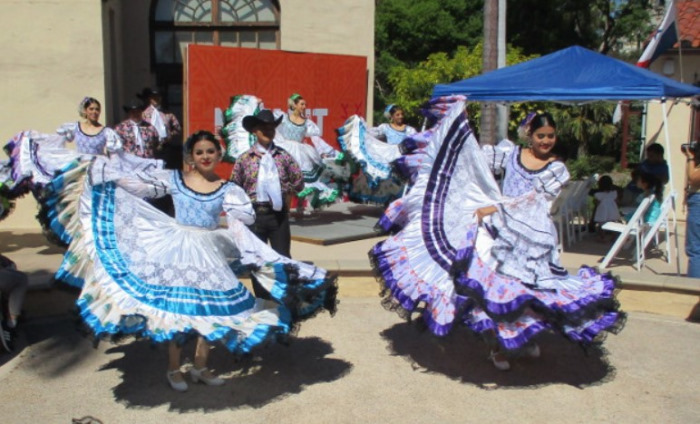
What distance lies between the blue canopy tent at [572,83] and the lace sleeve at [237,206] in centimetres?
462

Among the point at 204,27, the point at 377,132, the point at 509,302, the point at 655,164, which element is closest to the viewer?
the point at 509,302

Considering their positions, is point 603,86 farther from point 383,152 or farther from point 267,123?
point 267,123

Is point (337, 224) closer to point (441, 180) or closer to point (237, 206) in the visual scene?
point (441, 180)

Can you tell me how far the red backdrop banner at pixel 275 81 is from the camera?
1012cm

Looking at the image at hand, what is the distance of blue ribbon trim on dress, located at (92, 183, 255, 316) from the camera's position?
4.41 metres

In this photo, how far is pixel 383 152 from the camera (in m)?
10.5

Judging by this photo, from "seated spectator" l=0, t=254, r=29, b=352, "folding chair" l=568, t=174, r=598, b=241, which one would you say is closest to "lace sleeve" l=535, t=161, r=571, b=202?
"seated spectator" l=0, t=254, r=29, b=352

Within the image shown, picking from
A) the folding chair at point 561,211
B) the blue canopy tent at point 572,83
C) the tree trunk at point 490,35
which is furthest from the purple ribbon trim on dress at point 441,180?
the tree trunk at point 490,35

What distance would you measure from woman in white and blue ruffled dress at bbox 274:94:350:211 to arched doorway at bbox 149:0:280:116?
3.00m

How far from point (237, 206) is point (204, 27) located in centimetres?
854

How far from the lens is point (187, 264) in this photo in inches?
179

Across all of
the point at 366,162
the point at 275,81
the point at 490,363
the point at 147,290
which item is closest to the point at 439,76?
the point at 275,81

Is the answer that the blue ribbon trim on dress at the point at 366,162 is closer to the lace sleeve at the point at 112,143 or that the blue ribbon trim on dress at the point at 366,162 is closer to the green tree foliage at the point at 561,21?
the lace sleeve at the point at 112,143

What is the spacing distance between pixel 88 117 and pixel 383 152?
3.99m
